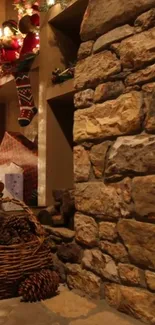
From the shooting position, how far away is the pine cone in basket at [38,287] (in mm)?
1578

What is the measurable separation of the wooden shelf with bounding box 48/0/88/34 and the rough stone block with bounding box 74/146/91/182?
0.85m

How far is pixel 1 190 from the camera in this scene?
213 cm

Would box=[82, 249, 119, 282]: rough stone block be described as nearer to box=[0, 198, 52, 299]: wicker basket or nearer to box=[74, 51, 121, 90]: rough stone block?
box=[0, 198, 52, 299]: wicker basket

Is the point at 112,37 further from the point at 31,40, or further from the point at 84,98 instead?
the point at 31,40

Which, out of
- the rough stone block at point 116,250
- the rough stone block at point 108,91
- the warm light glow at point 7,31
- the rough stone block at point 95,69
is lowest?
the rough stone block at point 116,250

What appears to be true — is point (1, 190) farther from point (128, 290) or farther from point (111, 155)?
point (128, 290)

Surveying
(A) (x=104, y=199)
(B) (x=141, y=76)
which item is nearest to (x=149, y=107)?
(B) (x=141, y=76)

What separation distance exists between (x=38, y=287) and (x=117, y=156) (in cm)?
71

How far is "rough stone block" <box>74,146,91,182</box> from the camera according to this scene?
1.65 m

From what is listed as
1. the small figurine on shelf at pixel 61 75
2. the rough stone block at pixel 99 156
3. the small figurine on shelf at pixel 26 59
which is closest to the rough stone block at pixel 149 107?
the rough stone block at pixel 99 156

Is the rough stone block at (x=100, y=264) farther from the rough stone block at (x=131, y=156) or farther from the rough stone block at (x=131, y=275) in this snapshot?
the rough stone block at (x=131, y=156)

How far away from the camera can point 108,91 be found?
1538mm

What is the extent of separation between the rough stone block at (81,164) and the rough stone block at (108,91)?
25 cm

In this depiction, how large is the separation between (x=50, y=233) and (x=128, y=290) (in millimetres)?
660
